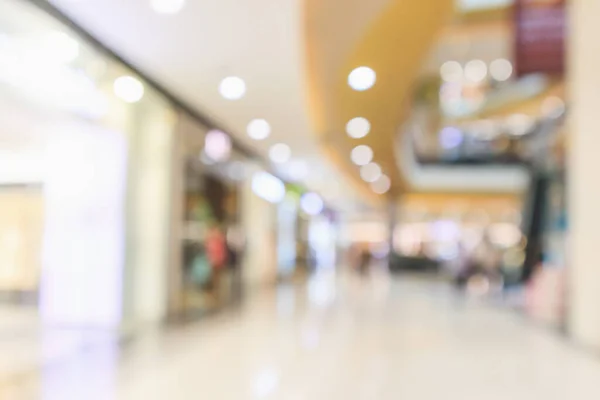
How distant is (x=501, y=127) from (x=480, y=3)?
9218 mm

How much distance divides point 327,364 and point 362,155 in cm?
762

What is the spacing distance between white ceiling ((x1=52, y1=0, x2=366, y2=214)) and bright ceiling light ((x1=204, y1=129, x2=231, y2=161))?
0.83 metres

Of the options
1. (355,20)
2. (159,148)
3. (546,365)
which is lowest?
(546,365)

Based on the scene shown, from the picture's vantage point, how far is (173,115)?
6.99 m

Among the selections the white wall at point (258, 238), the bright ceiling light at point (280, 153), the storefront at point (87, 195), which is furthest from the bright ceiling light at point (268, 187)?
the storefront at point (87, 195)

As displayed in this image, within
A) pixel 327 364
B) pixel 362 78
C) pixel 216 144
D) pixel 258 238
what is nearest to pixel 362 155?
pixel 258 238

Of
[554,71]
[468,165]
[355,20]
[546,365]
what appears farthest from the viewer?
[468,165]

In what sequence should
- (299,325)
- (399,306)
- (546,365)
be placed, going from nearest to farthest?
(546,365)
(299,325)
(399,306)

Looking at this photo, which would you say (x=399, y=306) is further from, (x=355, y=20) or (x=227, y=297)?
(x=355, y=20)

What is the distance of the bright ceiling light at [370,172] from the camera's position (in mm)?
13651

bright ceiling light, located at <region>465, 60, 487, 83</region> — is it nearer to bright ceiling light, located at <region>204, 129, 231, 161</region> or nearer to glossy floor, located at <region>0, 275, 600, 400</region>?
bright ceiling light, located at <region>204, 129, 231, 161</region>

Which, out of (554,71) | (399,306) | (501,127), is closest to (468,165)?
(501,127)

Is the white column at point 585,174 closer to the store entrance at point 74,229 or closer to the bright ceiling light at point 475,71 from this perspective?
the store entrance at point 74,229

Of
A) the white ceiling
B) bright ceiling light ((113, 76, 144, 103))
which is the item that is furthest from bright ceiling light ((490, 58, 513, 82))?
bright ceiling light ((113, 76, 144, 103))
